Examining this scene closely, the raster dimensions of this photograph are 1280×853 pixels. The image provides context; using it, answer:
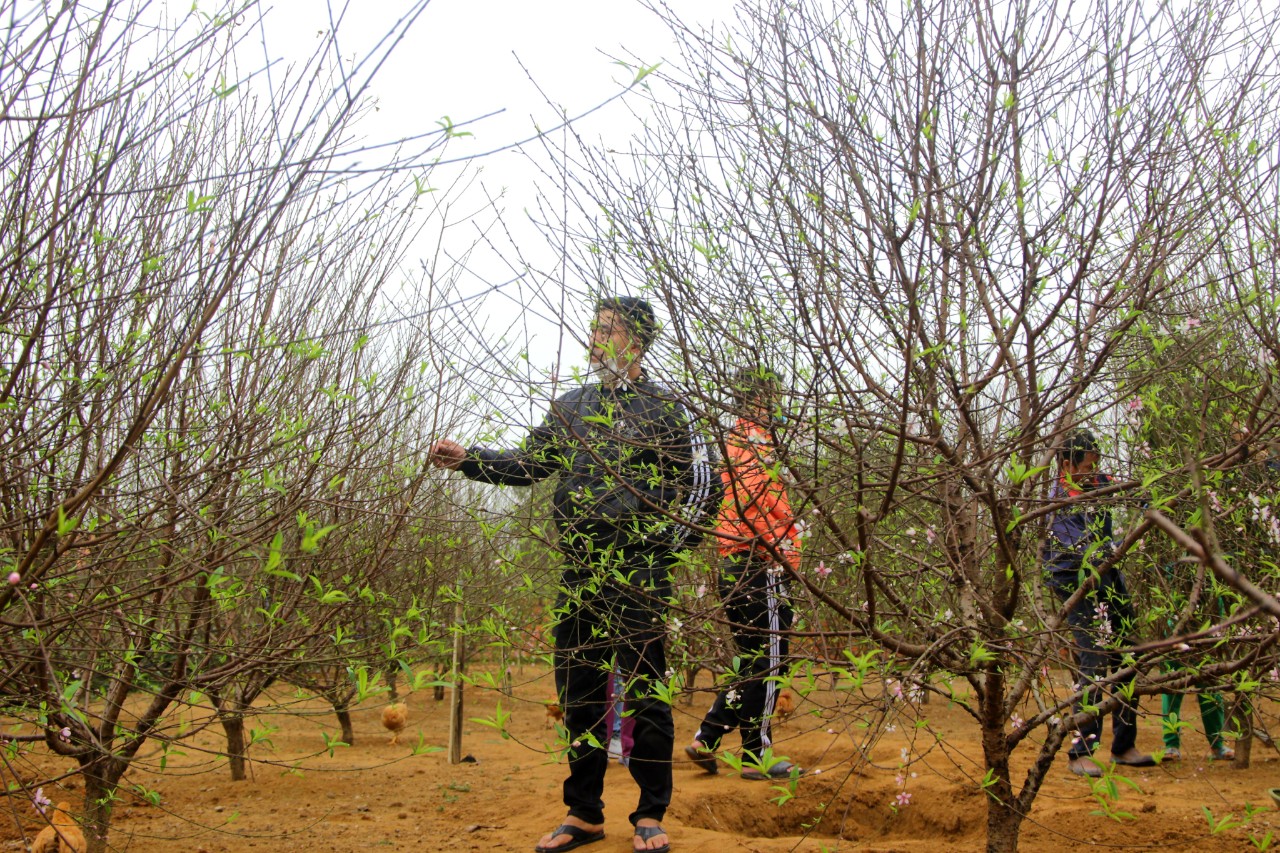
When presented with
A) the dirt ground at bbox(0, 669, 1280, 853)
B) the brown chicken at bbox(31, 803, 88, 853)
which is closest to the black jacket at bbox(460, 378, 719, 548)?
the dirt ground at bbox(0, 669, 1280, 853)

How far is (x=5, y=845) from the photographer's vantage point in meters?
Result: 3.65

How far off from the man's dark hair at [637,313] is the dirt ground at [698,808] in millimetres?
1331

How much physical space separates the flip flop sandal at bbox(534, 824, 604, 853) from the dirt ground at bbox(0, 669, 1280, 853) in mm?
65

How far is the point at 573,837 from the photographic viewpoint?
355 centimetres

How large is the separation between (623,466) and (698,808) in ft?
6.54

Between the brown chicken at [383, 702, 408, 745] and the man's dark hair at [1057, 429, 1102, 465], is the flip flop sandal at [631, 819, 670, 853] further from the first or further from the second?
the brown chicken at [383, 702, 408, 745]

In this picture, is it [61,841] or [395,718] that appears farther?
[395,718]

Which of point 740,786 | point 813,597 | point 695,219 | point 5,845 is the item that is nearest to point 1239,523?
point 813,597

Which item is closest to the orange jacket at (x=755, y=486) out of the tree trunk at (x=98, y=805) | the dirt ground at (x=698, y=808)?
the dirt ground at (x=698, y=808)

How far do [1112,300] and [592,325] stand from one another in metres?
1.40

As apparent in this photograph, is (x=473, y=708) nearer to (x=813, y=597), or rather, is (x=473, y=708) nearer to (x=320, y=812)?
(x=320, y=812)

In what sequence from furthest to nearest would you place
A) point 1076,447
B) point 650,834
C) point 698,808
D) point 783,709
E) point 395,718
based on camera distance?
1. point 395,718
2. point 783,709
3. point 698,808
4. point 650,834
5. point 1076,447

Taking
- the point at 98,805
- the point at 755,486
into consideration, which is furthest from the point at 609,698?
the point at 98,805

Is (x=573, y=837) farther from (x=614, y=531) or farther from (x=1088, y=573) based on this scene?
(x=1088, y=573)
